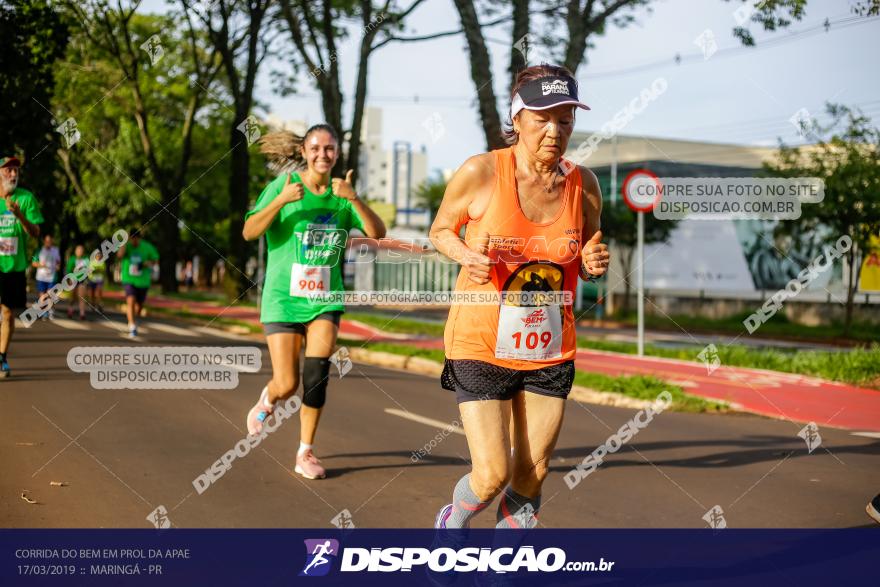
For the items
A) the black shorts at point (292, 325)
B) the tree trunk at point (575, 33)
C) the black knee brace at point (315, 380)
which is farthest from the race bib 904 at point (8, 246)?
the tree trunk at point (575, 33)

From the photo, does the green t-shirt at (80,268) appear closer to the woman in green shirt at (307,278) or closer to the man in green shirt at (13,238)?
the man in green shirt at (13,238)

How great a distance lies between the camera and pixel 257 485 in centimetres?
591

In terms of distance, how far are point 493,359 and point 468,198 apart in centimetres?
67

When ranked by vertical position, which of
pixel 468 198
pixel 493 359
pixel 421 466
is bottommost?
pixel 421 466

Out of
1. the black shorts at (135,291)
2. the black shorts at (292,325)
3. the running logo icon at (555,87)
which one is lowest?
the black shorts at (135,291)

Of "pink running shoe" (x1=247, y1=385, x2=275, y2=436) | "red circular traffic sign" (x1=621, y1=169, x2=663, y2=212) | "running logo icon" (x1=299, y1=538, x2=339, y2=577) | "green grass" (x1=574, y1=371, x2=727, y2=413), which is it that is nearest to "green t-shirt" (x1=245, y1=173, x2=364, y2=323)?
"pink running shoe" (x1=247, y1=385, x2=275, y2=436)

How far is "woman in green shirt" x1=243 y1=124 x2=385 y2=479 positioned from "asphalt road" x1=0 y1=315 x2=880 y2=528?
574 millimetres

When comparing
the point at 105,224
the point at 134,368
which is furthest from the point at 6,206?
the point at 105,224

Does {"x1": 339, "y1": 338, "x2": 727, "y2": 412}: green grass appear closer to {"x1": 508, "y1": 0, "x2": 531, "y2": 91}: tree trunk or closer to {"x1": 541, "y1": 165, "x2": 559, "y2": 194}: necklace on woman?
{"x1": 541, "y1": 165, "x2": 559, "y2": 194}: necklace on woman

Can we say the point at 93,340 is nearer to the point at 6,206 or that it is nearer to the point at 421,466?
the point at 6,206

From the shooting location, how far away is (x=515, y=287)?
397 cm

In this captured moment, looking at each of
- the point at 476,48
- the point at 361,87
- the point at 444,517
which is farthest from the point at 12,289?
the point at 361,87

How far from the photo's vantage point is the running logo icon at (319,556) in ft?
13.7

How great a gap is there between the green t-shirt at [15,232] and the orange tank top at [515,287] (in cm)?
707
